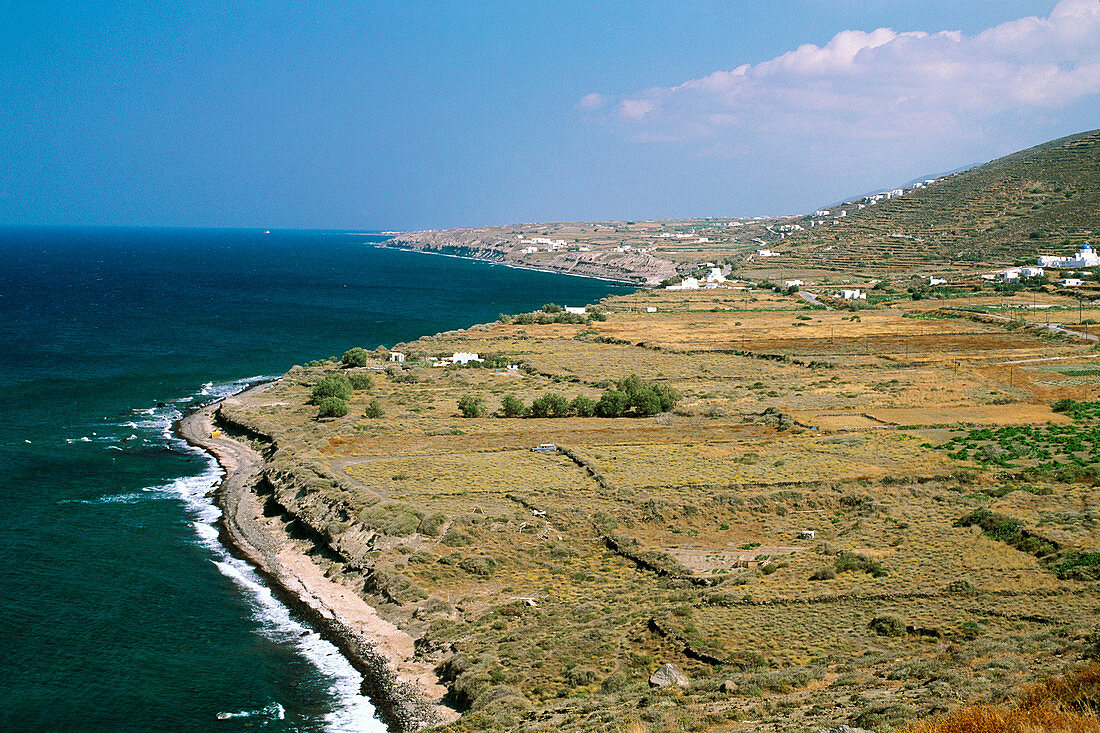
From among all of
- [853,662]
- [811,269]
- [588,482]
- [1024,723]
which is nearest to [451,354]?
[588,482]

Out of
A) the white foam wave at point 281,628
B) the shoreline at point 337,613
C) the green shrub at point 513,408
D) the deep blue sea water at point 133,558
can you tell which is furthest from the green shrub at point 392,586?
the green shrub at point 513,408

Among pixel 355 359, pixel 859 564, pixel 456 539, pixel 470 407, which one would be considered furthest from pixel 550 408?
pixel 859 564

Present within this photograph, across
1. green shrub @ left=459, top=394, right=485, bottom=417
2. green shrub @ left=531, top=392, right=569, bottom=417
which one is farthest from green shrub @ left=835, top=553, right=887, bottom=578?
green shrub @ left=459, top=394, right=485, bottom=417

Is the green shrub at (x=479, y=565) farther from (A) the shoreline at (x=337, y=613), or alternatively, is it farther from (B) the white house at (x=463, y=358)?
(B) the white house at (x=463, y=358)

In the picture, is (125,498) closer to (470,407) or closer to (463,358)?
(470,407)

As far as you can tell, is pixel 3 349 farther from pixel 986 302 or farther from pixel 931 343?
pixel 986 302

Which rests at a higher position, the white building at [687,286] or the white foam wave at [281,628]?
the white building at [687,286]

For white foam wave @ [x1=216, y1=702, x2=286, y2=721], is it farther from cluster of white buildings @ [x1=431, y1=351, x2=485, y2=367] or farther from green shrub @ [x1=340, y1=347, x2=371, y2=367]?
green shrub @ [x1=340, y1=347, x2=371, y2=367]
